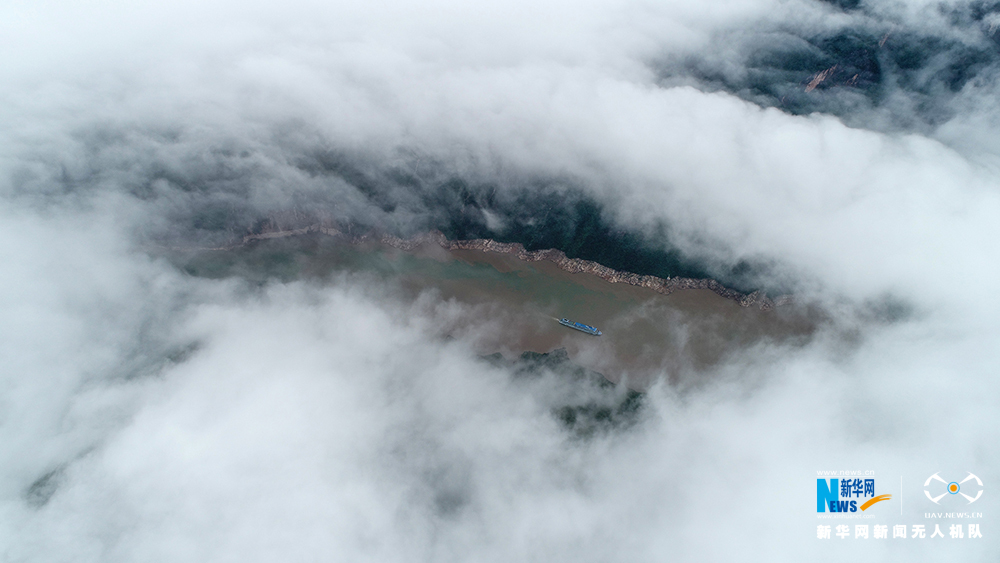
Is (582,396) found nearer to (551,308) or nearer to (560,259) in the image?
(551,308)

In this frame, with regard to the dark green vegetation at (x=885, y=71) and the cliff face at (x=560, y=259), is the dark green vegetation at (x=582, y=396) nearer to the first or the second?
the cliff face at (x=560, y=259)

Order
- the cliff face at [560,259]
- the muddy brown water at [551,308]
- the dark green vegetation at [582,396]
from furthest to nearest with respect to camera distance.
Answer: the cliff face at [560,259], the muddy brown water at [551,308], the dark green vegetation at [582,396]

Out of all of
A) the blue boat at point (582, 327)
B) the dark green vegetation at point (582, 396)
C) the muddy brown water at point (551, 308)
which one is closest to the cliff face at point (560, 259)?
the muddy brown water at point (551, 308)

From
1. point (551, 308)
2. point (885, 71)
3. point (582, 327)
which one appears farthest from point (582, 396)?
point (885, 71)

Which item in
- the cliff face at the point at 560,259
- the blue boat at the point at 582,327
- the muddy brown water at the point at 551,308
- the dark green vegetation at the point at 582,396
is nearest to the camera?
the dark green vegetation at the point at 582,396

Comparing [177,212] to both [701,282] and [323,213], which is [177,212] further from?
[701,282]

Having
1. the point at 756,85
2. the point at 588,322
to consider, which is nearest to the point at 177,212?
the point at 588,322
